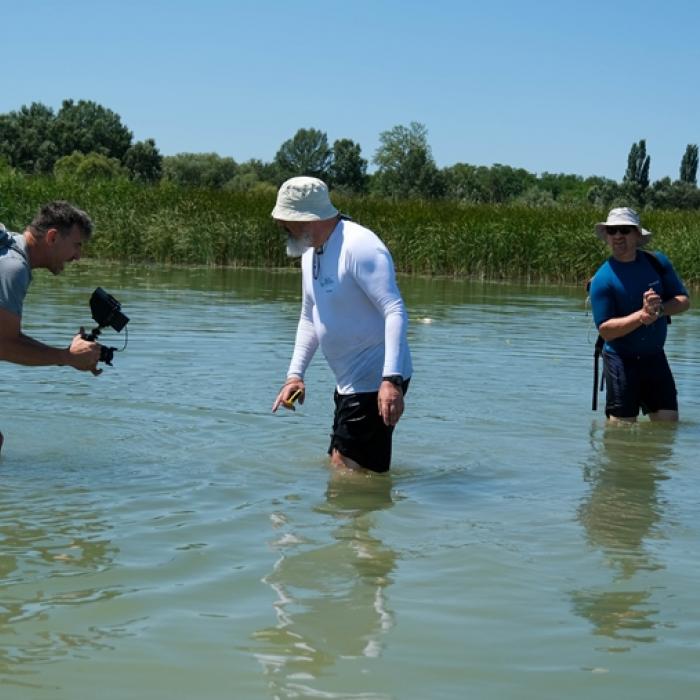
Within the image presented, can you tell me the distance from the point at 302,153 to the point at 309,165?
4133 millimetres

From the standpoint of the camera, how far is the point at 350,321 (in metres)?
7.08

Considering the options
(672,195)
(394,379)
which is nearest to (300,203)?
(394,379)

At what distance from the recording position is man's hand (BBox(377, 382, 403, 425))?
670 cm

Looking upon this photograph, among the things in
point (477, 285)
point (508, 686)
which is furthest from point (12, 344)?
point (477, 285)

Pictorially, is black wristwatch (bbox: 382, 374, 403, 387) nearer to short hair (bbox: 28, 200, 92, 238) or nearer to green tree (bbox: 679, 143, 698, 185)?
short hair (bbox: 28, 200, 92, 238)

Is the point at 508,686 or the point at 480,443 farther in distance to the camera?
the point at 480,443

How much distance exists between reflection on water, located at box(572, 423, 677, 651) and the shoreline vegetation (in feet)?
68.9

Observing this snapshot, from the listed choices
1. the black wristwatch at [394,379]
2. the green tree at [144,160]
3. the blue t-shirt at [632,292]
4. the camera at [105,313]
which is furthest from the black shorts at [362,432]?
the green tree at [144,160]

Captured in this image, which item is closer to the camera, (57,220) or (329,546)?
(329,546)

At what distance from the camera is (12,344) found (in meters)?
7.03

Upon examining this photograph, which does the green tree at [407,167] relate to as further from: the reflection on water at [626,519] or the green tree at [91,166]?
the reflection on water at [626,519]

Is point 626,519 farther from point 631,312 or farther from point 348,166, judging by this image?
point 348,166

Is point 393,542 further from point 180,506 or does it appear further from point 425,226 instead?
point 425,226

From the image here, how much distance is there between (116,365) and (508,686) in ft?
30.5
